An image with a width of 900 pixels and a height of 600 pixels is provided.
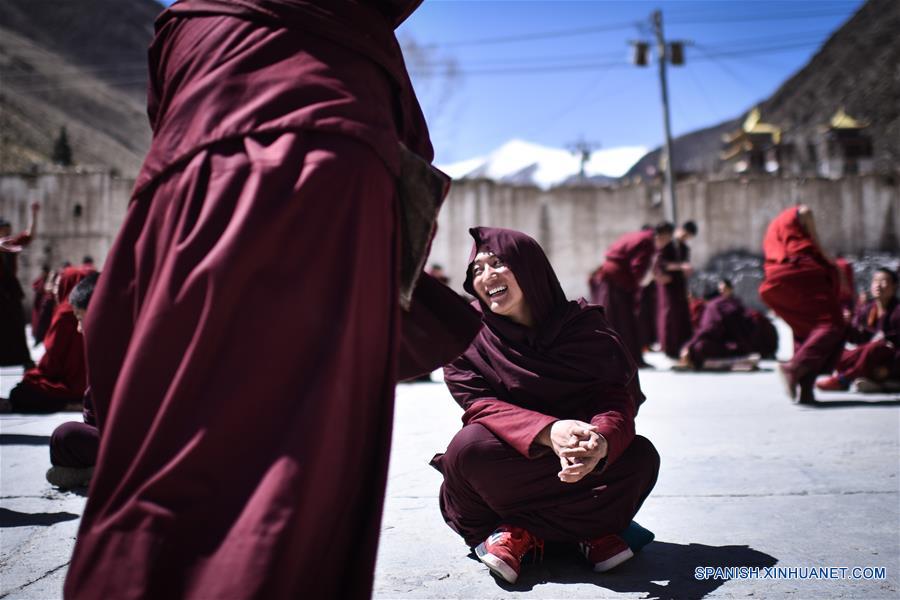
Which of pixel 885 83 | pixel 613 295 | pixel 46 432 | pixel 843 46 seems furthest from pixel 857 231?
pixel 843 46

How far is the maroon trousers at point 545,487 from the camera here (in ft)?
6.19

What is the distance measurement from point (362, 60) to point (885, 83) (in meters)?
72.0

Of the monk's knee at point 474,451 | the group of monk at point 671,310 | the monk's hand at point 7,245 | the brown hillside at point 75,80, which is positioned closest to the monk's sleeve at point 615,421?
the monk's knee at point 474,451

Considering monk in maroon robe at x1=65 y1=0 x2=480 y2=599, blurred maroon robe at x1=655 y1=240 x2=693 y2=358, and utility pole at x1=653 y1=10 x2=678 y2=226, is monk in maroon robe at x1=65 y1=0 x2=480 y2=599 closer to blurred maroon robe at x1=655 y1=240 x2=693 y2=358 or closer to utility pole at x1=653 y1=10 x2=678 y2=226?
blurred maroon robe at x1=655 y1=240 x2=693 y2=358

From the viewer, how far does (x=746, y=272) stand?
17.5 m

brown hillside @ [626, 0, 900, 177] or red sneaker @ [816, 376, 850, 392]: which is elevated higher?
brown hillside @ [626, 0, 900, 177]

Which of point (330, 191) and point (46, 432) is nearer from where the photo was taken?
point (330, 191)

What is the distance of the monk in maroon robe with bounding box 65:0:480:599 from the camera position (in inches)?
41.7

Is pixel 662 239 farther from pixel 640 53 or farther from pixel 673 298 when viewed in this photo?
pixel 640 53

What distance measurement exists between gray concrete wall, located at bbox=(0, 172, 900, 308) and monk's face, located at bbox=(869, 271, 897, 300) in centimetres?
1194

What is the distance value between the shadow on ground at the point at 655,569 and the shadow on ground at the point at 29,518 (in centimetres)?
153

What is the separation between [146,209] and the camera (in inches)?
49.8

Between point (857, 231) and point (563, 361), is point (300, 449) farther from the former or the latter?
point (857, 231)

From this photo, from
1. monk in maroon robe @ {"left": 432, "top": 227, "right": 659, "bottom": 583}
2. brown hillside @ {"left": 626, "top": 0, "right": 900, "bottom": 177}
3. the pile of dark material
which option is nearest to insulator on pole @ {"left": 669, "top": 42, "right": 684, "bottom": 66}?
the pile of dark material
